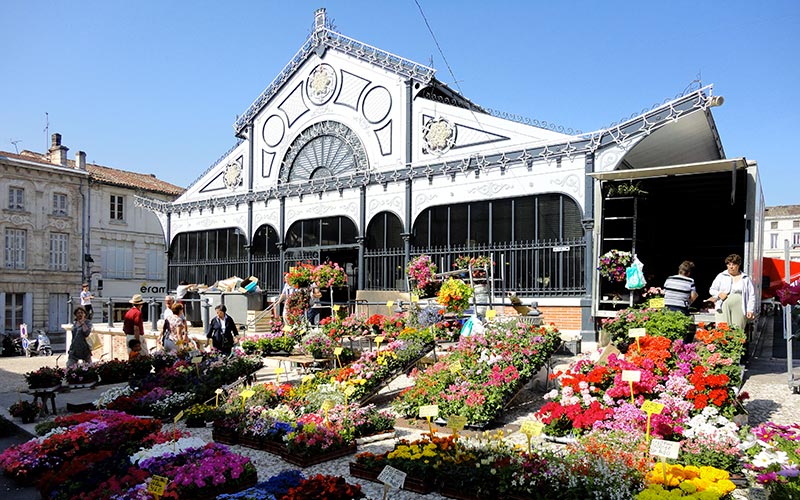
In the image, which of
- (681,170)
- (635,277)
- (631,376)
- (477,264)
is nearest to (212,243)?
(477,264)

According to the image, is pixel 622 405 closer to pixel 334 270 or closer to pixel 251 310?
pixel 334 270

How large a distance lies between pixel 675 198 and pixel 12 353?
104 ft

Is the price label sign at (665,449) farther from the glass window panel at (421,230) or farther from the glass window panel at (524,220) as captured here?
the glass window panel at (421,230)

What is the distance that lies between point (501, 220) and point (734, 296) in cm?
733

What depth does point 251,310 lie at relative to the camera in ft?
66.2

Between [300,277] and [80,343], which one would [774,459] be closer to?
[300,277]

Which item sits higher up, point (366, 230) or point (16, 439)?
point (366, 230)

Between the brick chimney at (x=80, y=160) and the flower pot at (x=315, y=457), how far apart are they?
38578 mm

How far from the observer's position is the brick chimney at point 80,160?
39250mm

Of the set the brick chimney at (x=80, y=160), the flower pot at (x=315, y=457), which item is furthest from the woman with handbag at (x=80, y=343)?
the brick chimney at (x=80, y=160)

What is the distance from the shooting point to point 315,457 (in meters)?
6.70

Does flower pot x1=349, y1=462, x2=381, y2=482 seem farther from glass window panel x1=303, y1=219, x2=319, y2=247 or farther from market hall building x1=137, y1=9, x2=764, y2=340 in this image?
glass window panel x1=303, y1=219, x2=319, y2=247

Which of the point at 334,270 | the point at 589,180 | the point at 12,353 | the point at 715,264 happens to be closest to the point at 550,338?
the point at 589,180

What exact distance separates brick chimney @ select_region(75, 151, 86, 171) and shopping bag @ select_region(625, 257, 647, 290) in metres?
37.5
